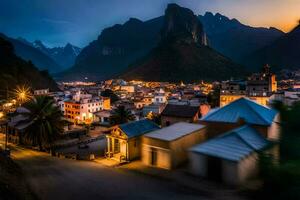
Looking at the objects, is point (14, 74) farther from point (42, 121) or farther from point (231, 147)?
point (231, 147)

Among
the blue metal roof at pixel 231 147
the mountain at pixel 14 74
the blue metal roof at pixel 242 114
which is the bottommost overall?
the blue metal roof at pixel 231 147

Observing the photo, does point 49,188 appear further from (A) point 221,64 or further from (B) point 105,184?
(A) point 221,64

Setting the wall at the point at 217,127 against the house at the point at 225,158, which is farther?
the wall at the point at 217,127

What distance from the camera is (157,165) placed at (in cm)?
2098

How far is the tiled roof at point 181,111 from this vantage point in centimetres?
3497

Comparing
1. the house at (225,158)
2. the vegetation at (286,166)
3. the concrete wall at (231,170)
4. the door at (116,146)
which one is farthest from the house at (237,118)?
the vegetation at (286,166)

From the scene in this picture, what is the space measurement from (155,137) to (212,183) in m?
5.84

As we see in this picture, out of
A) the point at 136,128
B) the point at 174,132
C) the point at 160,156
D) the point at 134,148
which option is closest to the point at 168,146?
the point at 160,156

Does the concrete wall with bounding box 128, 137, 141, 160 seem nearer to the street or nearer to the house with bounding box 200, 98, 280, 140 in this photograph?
the street

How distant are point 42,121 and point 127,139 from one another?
46.0ft

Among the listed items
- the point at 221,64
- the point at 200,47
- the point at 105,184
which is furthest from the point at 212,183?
the point at 200,47

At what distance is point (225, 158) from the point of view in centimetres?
1636

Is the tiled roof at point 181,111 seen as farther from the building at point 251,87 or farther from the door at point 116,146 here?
the building at point 251,87

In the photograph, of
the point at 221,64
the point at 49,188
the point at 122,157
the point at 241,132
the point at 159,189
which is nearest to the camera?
the point at 159,189
